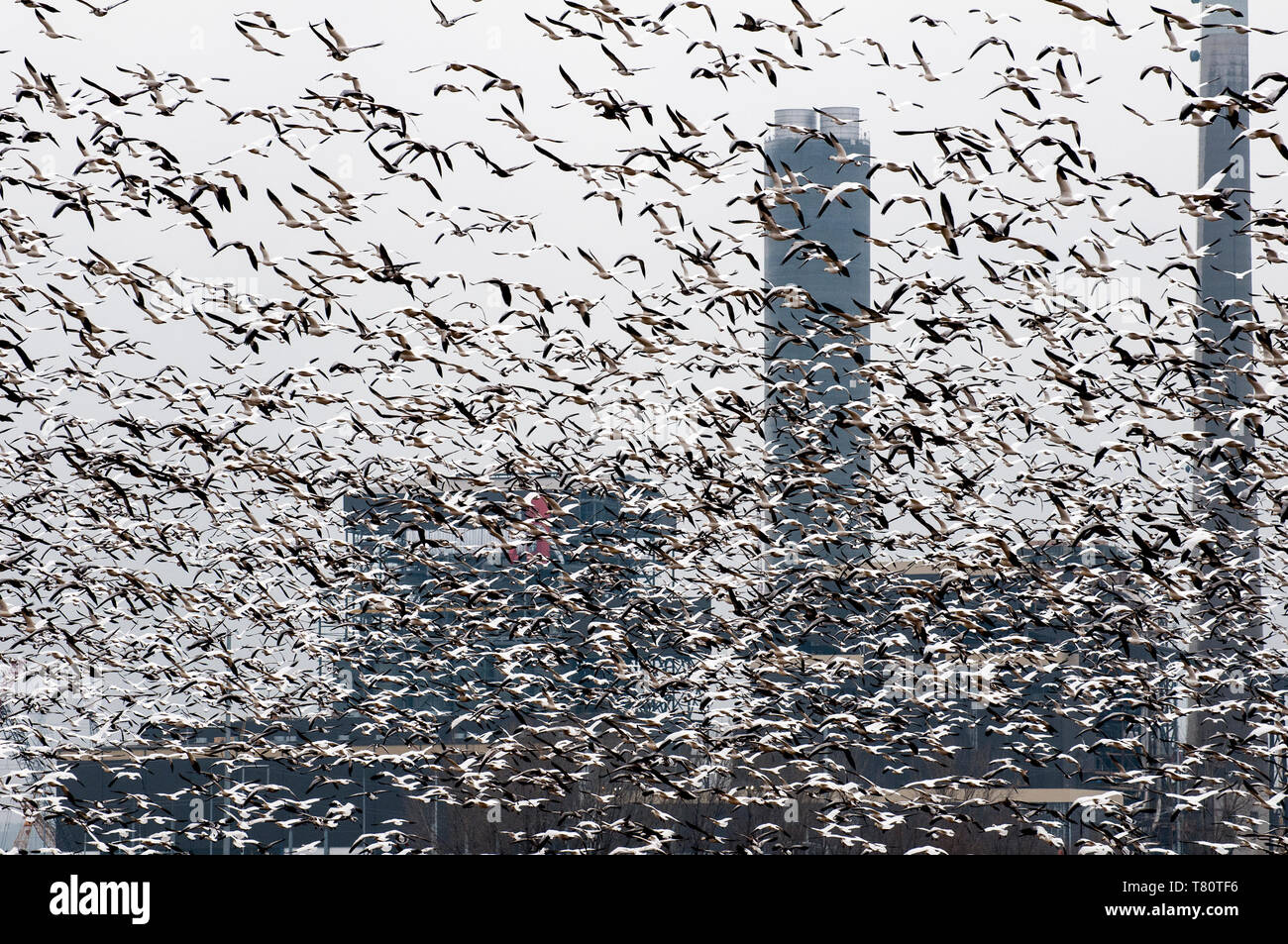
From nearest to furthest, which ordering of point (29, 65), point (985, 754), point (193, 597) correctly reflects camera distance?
point (29, 65) → point (193, 597) → point (985, 754)

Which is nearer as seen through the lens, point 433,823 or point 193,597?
point 193,597

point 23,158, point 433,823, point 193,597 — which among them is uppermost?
point 23,158

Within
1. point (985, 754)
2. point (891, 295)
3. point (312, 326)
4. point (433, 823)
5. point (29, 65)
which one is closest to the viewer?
point (29, 65)

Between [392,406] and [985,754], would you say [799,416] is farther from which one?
[985,754]

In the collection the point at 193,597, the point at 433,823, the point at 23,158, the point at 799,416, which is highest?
the point at 23,158

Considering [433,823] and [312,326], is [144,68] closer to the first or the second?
[312,326]
